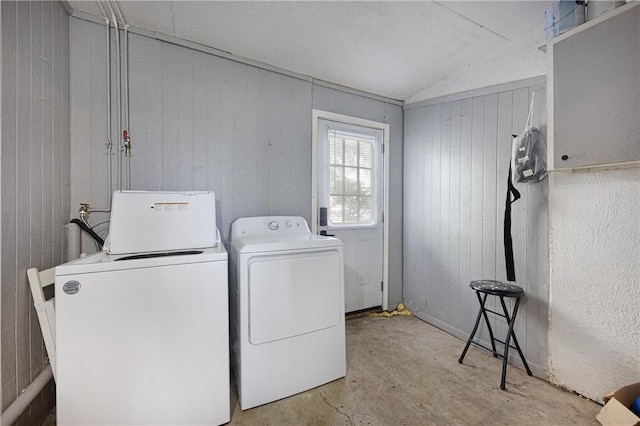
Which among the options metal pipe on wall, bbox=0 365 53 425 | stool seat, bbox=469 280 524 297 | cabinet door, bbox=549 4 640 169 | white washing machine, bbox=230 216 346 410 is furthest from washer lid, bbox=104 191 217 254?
cabinet door, bbox=549 4 640 169

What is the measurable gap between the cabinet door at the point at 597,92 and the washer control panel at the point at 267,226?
69.6 inches

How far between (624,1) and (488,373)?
2.33 m

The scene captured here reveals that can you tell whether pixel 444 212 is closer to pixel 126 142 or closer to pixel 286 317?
pixel 286 317

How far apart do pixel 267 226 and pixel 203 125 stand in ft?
2.97

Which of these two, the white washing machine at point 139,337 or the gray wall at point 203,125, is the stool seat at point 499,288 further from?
the white washing machine at point 139,337

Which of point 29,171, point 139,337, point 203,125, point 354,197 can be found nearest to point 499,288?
point 354,197

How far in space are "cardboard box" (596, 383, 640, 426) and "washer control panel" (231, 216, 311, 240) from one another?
1.97 metres

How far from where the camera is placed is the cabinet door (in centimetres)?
137

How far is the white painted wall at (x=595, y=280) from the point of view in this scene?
1493 mm

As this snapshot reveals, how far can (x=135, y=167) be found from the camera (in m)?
1.85

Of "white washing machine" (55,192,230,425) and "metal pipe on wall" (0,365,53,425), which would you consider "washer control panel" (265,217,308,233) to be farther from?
"metal pipe on wall" (0,365,53,425)

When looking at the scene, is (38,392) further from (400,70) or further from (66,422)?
(400,70)

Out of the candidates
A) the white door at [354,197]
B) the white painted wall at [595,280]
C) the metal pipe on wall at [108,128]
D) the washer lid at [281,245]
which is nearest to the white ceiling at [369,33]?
the metal pipe on wall at [108,128]

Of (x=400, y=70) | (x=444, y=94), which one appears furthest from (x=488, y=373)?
(x=400, y=70)
